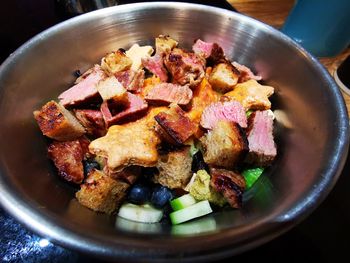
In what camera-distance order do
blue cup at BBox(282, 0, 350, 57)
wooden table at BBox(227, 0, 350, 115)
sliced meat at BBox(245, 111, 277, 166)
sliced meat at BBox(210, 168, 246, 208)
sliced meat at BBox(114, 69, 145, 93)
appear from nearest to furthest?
1. sliced meat at BBox(210, 168, 246, 208)
2. sliced meat at BBox(245, 111, 277, 166)
3. sliced meat at BBox(114, 69, 145, 93)
4. blue cup at BBox(282, 0, 350, 57)
5. wooden table at BBox(227, 0, 350, 115)

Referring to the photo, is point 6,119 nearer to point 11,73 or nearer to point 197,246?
point 11,73

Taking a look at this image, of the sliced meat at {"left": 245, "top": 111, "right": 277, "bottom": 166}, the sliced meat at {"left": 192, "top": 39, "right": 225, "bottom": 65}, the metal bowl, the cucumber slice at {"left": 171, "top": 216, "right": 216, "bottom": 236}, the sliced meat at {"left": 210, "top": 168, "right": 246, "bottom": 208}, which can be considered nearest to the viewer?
the metal bowl

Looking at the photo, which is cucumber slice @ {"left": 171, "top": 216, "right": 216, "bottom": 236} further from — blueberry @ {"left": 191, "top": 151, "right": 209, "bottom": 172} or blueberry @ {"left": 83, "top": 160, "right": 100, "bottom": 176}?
blueberry @ {"left": 83, "top": 160, "right": 100, "bottom": 176}

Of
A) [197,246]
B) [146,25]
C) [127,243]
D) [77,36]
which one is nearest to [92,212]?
[127,243]

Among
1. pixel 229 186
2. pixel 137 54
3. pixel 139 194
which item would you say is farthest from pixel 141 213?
pixel 137 54

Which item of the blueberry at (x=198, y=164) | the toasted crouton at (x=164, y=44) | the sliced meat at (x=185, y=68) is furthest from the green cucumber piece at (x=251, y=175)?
the toasted crouton at (x=164, y=44)

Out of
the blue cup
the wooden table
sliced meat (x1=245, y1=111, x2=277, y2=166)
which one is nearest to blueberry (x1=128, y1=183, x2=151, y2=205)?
sliced meat (x1=245, y1=111, x2=277, y2=166)

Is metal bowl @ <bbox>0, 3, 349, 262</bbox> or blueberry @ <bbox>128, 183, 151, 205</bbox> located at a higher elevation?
metal bowl @ <bbox>0, 3, 349, 262</bbox>

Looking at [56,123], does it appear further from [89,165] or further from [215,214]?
[215,214]
